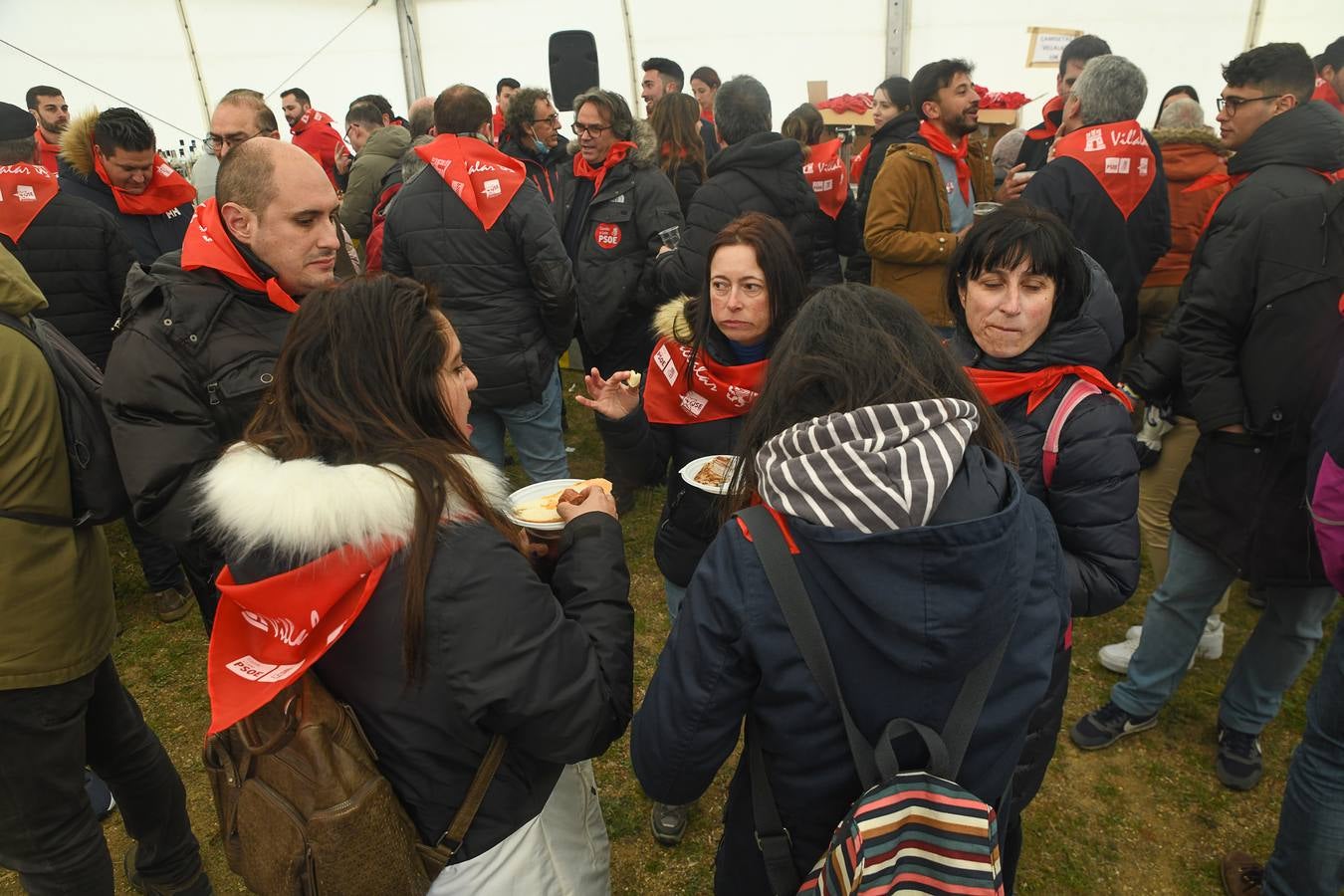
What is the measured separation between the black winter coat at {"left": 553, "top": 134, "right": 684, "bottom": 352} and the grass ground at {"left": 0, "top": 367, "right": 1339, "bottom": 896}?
200cm

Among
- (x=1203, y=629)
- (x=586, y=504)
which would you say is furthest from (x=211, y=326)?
(x=1203, y=629)

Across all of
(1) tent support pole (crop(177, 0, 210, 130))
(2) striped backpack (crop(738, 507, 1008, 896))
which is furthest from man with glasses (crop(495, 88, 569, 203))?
(1) tent support pole (crop(177, 0, 210, 130))

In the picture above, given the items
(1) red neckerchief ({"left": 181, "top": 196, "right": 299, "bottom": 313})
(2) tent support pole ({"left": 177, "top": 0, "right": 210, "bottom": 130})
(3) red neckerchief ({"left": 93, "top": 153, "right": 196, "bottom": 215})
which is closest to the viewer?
(1) red neckerchief ({"left": 181, "top": 196, "right": 299, "bottom": 313})

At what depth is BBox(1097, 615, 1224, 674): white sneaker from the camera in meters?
3.55

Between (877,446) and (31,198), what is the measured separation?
14.6 ft

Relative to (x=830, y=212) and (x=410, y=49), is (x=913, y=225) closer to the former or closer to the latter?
(x=830, y=212)

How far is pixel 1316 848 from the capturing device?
85.2 inches

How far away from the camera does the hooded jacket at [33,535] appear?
1909mm

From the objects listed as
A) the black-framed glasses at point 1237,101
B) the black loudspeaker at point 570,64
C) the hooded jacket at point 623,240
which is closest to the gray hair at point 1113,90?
the black-framed glasses at point 1237,101

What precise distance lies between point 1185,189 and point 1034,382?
11.5ft

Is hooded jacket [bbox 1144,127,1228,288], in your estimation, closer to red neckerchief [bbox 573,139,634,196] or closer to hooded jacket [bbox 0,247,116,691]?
red neckerchief [bbox 573,139,634,196]

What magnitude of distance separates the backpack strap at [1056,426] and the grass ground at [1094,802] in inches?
59.7

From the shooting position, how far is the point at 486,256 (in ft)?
13.0

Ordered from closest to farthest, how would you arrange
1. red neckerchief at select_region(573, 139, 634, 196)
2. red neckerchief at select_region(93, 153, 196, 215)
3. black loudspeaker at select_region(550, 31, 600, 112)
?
red neckerchief at select_region(93, 153, 196, 215)
red neckerchief at select_region(573, 139, 634, 196)
black loudspeaker at select_region(550, 31, 600, 112)
